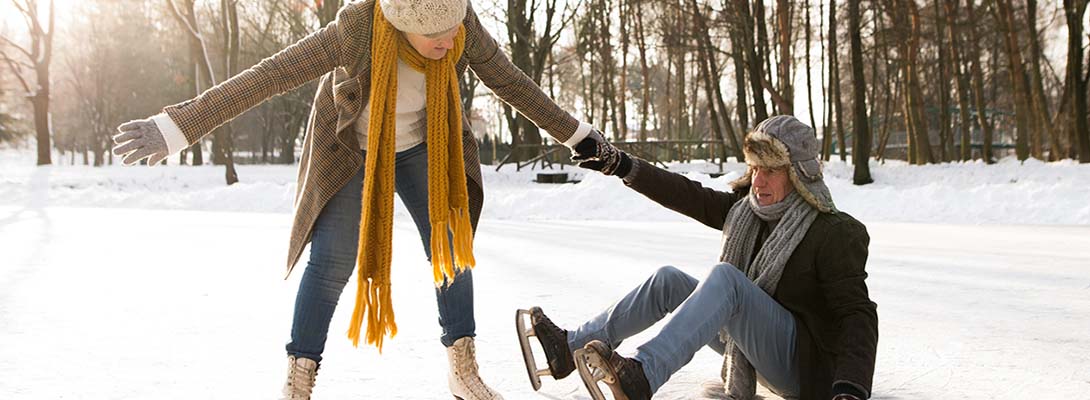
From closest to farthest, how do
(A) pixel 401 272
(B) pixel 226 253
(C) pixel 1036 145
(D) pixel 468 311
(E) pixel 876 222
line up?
(D) pixel 468 311, (A) pixel 401 272, (B) pixel 226 253, (E) pixel 876 222, (C) pixel 1036 145

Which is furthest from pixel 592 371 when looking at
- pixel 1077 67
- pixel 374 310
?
pixel 1077 67

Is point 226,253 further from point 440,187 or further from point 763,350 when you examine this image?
point 763,350

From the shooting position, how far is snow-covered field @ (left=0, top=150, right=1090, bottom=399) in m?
2.82

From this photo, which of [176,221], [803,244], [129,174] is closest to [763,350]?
[803,244]

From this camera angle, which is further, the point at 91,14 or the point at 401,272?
the point at 91,14

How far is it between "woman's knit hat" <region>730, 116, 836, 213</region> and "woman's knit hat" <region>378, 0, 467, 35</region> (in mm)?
857

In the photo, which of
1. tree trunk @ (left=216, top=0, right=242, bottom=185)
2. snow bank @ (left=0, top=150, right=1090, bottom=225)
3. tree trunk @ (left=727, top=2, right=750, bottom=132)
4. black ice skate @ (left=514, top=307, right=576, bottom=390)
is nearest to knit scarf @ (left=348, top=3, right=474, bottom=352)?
black ice skate @ (left=514, top=307, right=576, bottom=390)

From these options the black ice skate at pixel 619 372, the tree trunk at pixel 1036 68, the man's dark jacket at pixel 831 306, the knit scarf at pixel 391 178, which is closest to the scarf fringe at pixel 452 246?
the knit scarf at pixel 391 178

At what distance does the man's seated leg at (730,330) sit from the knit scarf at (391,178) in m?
0.66

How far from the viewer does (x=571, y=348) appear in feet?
8.10

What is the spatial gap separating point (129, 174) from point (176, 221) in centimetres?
1099

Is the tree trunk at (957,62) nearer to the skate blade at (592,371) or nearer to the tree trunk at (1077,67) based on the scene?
the tree trunk at (1077,67)

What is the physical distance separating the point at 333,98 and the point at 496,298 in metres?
2.12

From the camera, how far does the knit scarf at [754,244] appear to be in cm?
232
